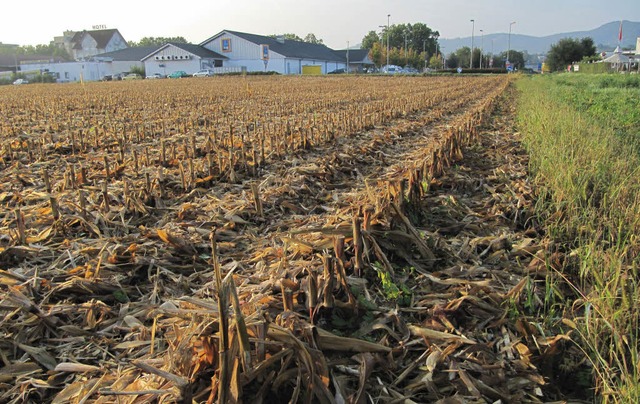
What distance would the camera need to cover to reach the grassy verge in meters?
2.26

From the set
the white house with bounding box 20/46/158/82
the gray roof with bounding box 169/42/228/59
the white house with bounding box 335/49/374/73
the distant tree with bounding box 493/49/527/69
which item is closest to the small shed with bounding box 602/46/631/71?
the white house with bounding box 335/49/374/73

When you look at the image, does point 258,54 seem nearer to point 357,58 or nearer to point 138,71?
point 138,71

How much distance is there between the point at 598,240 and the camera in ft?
12.2

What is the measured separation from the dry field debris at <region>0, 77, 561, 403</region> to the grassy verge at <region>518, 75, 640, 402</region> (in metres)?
0.25

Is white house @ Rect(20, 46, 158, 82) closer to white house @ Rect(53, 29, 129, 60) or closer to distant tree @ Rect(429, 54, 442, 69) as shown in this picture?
white house @ Rect(53, 29, 129, 60)

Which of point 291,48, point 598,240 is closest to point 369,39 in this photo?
point 291,48

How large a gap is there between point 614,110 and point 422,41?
12551 cm

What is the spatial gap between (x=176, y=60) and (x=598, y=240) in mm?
68804

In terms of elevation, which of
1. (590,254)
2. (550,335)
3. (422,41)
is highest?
(422,41)

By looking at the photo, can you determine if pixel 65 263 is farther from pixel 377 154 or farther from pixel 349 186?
pixel 377 154

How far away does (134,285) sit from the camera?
320 centimetres

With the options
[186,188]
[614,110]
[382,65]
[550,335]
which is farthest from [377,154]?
[382,65]

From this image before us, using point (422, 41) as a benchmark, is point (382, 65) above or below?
below

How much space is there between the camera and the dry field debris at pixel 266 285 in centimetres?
198
